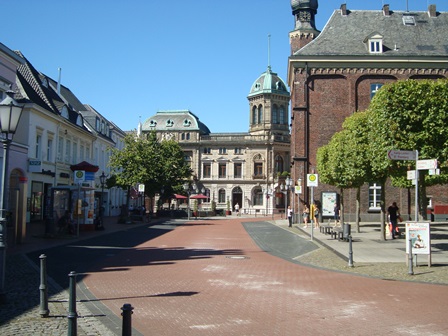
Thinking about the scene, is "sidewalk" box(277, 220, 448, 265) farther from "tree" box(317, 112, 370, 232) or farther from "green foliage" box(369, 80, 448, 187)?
"tree" box(317, 112, 370, 232)

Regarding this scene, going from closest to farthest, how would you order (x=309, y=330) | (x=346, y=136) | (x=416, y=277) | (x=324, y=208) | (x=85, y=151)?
(x=309, y=330)
(x=416, y=277)
(x=346, y=136)
(x=324, y=208)
(x=85, y=151)

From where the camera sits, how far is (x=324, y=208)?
40719 mm

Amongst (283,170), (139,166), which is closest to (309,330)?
Result: (139,166)

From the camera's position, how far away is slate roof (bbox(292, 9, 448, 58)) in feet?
136

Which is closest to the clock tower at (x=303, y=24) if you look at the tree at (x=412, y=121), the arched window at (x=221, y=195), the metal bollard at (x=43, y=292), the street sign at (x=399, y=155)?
the tree at (x=412, y=121)

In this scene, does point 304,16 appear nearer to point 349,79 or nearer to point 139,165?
point 349,79

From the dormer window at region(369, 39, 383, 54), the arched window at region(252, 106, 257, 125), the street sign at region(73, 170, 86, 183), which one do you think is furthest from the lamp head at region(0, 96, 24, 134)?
the arched window at region(252, 106, 257, 125)

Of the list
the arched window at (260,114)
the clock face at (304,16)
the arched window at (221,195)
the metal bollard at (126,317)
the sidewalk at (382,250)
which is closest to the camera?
the metal bollard at (126,317)

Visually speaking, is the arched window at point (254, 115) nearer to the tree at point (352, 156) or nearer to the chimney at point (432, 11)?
the chimney at point (432, 11)

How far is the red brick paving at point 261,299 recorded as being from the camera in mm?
7293

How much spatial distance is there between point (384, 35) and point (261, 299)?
1544 inches

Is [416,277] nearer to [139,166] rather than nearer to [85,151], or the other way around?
[139,166]

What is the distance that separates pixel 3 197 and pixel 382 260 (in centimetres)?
1130

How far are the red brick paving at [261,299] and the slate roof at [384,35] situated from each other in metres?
30.8
